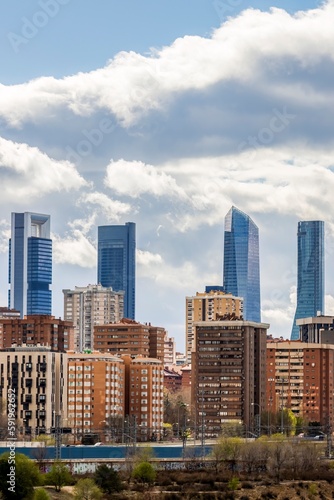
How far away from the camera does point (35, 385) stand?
145 m

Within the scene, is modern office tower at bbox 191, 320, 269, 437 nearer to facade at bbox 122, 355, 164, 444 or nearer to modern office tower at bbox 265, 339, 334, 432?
facade at bbox 122, 355, 164, 444

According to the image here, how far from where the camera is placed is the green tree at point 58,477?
277 feet

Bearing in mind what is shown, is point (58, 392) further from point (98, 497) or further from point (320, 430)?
point (98, 497)

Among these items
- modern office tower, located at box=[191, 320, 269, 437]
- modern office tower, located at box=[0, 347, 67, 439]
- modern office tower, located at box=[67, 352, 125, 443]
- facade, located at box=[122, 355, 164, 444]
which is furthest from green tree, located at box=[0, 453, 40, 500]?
modern office tower, located at box=[191, 320, 269, 437]

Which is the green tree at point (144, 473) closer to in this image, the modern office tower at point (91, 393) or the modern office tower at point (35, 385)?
the modern office tower at point (35, 385)

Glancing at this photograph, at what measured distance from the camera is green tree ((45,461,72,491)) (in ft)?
277

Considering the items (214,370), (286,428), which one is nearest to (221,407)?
(214,370)

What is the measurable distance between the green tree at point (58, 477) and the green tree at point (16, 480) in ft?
14.8

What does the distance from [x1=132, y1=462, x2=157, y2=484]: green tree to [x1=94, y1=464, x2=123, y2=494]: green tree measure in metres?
3.25

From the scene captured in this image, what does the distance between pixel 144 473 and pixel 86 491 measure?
11426mm

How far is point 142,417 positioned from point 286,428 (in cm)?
2129

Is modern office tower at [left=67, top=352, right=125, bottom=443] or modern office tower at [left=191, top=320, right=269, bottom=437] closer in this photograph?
modern office tower at [left=67, top=352, right=125, bottom=443]

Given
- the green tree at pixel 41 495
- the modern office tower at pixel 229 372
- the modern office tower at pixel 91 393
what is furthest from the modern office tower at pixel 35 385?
the green tree at pixel 41 495

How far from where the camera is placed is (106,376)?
15188 centimetres
